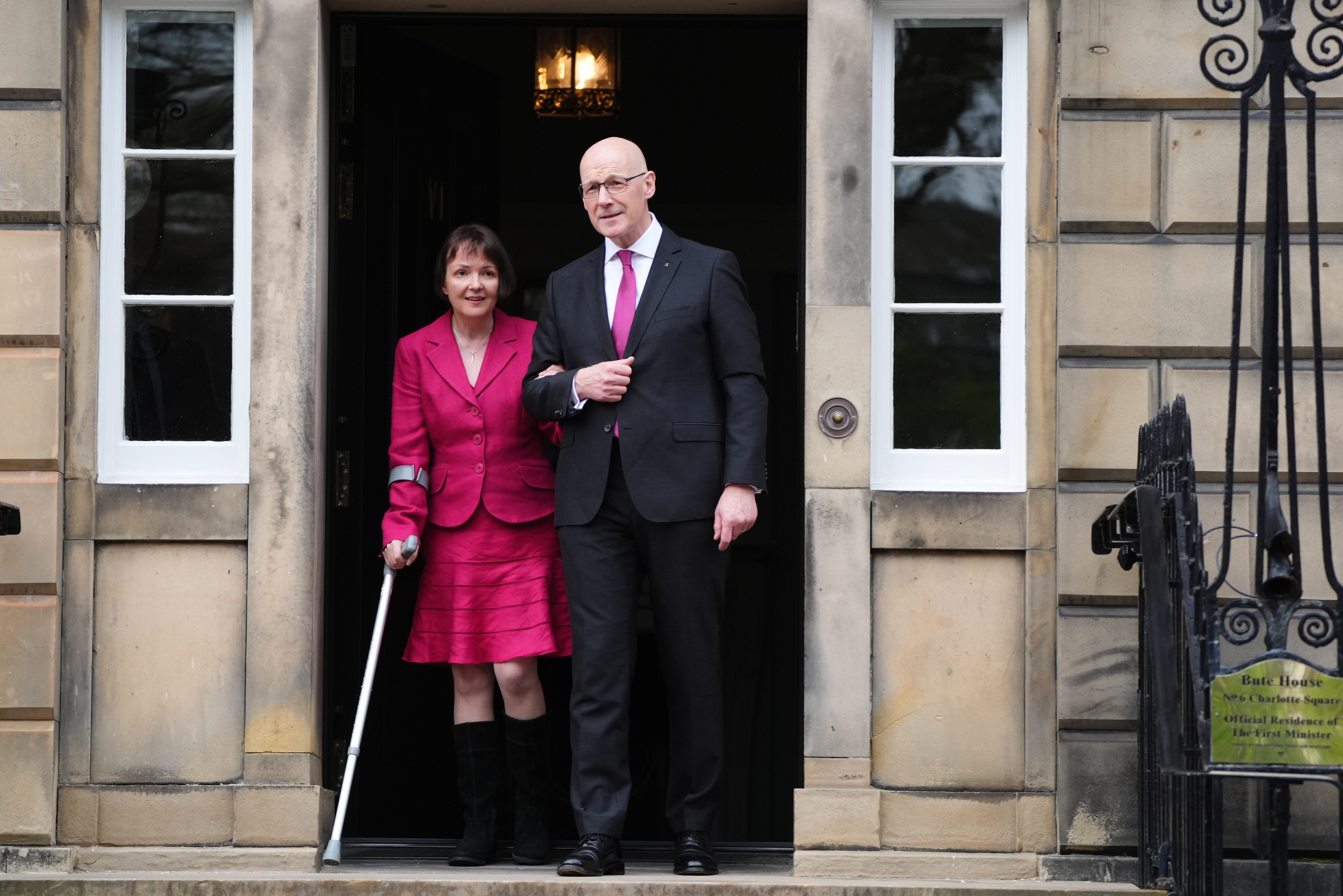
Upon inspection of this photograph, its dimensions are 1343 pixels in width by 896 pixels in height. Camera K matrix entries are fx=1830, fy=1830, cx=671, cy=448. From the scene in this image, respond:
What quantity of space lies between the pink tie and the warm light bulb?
3134 mm

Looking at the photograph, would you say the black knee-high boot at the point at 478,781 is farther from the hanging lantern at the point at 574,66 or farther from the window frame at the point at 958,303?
the hanging lantern at the point at 574,66

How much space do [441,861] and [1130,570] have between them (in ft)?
8.15

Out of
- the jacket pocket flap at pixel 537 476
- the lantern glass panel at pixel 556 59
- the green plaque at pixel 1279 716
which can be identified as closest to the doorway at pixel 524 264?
the lantern glass panel at pixel 556 59

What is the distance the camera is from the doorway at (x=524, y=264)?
658 cm

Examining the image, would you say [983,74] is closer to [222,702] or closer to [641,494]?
[641,494]

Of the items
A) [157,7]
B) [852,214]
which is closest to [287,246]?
[157,7]

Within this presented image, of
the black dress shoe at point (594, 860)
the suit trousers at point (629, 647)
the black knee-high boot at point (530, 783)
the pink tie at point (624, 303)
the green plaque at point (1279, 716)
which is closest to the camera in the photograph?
the green plaque at point (1279, 716)

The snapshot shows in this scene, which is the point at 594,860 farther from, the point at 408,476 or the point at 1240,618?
the point at 1240,618

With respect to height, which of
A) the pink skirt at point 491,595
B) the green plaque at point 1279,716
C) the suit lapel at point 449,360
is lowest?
the green plaque at point 1279,716

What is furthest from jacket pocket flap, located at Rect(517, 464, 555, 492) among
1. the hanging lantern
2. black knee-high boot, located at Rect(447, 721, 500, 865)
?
the hanging lantern

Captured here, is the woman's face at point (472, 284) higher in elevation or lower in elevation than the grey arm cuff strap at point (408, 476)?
higher

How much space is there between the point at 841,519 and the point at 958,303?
87 centimetres

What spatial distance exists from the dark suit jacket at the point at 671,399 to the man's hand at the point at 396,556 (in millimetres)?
553

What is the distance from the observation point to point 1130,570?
600cm
